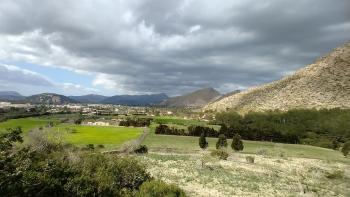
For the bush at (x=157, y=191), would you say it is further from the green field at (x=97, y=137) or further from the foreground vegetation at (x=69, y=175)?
the green field at (x=97, y=137)

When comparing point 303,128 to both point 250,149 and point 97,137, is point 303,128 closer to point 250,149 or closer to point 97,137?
point 250,149

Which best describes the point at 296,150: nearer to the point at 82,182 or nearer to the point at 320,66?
the point at 320,66

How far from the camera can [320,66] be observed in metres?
122

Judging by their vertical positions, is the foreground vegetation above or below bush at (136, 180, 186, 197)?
above

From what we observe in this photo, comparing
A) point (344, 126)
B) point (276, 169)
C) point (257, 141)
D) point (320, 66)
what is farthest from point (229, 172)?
point (320, 66)

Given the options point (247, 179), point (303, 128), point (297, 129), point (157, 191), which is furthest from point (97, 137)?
point (157, 191)

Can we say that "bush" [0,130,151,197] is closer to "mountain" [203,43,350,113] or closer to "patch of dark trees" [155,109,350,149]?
"patch of dark trees" [155,109,350,149]

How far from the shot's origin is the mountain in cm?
10588

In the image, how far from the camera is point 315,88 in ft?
370

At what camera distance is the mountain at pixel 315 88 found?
106m

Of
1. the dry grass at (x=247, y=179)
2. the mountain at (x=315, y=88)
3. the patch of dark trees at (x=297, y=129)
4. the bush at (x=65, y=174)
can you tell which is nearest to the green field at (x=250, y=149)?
the patch of dark trees at (x=297, y=129)

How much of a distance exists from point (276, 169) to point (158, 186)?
31.3 meters

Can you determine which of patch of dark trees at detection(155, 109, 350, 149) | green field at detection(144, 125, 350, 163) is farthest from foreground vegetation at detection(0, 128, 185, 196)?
patch of dark trees at detection(155, 109, 350, 149)

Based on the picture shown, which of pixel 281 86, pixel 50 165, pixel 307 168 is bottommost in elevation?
pixel 307 168
